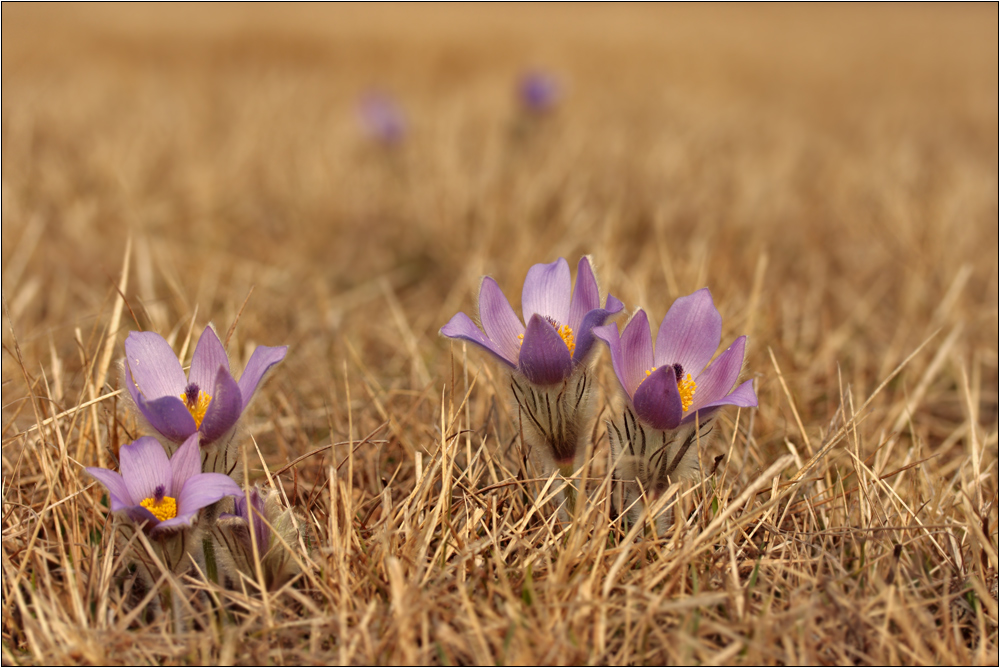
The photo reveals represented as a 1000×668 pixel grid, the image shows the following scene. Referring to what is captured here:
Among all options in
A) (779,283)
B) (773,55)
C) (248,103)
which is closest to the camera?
(779,283)

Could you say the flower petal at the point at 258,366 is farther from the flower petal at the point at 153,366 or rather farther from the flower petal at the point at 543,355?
the flower petal at the point at 543,355

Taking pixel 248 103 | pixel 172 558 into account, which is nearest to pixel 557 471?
pixel 172 558

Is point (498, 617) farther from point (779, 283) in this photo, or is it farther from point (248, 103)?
point (248, 103)

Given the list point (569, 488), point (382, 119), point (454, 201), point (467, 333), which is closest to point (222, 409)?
point (467, 333)

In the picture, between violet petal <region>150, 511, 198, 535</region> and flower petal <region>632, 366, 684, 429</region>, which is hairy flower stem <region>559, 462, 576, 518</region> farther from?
violet petal <region>150, 511, 198, 535</region>

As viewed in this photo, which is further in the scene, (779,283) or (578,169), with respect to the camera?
(578,169)

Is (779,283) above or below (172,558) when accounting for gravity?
below

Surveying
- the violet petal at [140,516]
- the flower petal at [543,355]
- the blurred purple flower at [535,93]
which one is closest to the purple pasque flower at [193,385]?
the violet petal at [140,516]

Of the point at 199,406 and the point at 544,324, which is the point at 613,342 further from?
the point at 199,406
